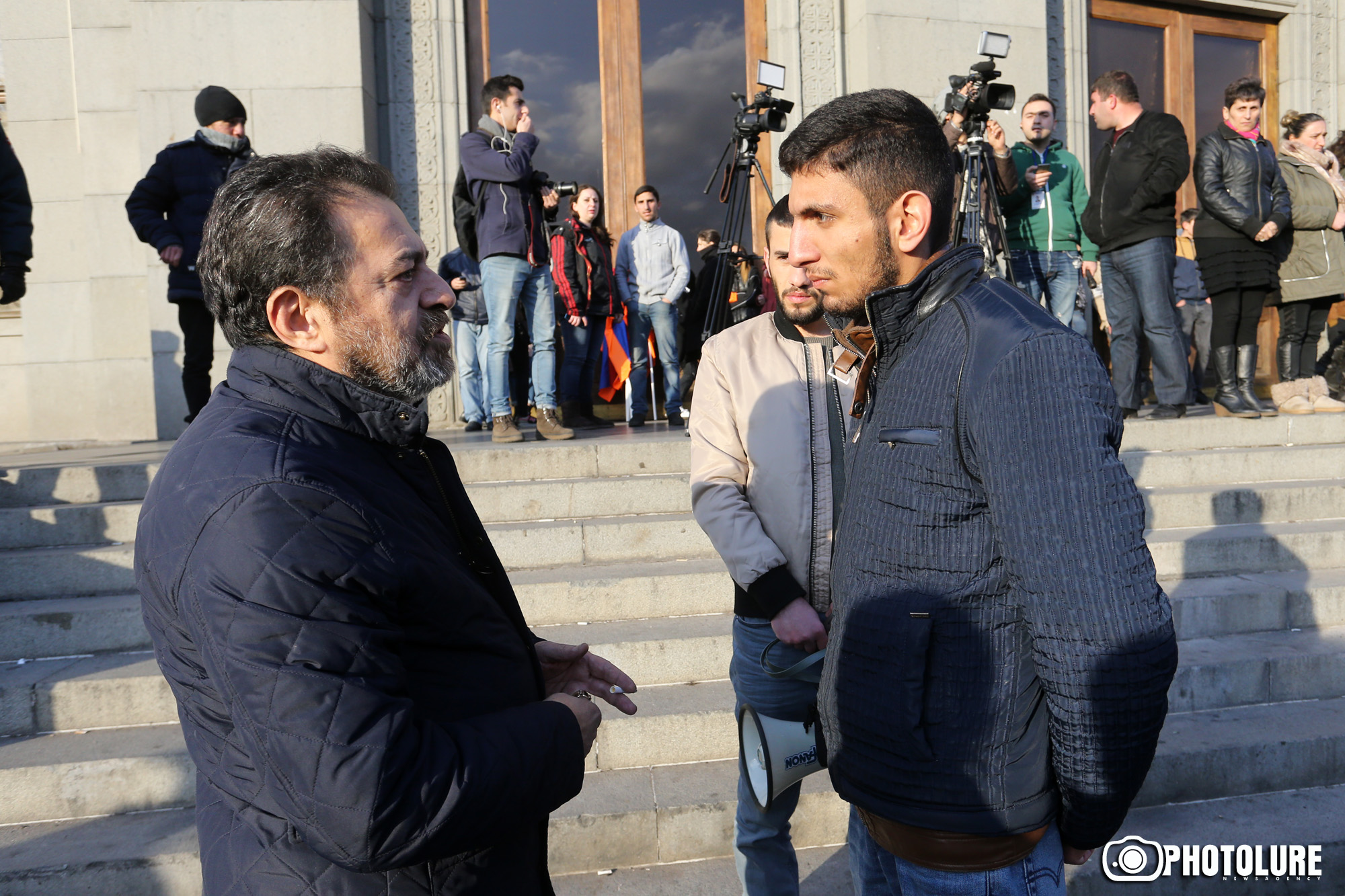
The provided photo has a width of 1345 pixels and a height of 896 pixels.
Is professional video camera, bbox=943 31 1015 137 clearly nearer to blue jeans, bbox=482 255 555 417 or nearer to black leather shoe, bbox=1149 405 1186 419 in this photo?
black leather shoe, bbox=1149 405 1186 419

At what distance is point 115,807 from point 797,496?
8.31 ft

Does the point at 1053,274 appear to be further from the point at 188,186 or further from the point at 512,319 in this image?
the point at 188,186

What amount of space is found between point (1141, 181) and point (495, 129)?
4.07 meters

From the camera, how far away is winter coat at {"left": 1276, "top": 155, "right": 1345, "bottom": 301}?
613cm

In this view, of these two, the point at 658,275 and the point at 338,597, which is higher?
the point at 658,275

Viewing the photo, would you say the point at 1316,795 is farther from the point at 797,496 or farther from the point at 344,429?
the point at 344,429

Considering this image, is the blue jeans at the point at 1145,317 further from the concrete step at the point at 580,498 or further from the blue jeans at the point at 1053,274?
the concrete step at the point at 580,498

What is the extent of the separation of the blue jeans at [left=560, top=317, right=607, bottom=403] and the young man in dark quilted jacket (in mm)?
6508

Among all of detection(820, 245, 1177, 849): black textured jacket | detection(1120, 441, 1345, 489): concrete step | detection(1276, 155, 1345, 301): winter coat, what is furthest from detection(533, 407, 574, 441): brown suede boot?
detection(1276, 155, 1345, 301): winter coat

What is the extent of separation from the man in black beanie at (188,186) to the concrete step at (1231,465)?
216 inches

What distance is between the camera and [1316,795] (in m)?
3.21

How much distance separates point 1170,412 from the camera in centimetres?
618

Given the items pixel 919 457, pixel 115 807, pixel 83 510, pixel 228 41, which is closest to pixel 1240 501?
pixel 919 457

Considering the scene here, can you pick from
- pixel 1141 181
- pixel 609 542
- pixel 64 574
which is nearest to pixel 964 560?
pixel 609 542
